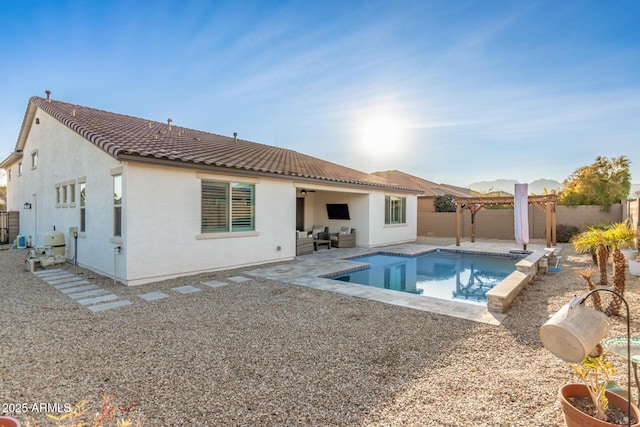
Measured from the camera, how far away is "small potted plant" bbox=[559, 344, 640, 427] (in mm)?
2582

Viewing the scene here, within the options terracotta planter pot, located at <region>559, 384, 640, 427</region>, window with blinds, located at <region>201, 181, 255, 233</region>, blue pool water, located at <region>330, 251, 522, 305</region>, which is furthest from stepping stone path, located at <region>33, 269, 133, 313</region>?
terracotta planter pot, located at <region>559, 384, 640, 427</region>

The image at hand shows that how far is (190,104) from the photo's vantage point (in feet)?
55.7

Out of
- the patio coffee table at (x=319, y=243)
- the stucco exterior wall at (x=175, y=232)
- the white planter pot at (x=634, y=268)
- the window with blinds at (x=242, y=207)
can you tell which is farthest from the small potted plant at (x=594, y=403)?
the patio coffee table at (x=319, y=243)

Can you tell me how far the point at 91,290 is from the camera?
8.41 meters

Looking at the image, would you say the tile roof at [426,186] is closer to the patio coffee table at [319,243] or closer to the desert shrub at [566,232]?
the desert shrub at [566,232]

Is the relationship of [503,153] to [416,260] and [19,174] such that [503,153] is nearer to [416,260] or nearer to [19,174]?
[416,260]

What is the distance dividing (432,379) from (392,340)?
1250 millimetres

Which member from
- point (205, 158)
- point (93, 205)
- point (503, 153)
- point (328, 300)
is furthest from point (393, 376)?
point (503, 153)

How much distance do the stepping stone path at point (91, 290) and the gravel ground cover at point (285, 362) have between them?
317 millimetres

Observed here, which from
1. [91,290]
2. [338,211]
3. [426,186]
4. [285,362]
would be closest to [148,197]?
[91,290]

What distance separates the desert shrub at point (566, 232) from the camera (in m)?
20.1

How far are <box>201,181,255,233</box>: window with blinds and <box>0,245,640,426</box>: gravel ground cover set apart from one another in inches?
137

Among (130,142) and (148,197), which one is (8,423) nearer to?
(148,197)

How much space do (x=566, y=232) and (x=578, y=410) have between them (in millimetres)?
21894
